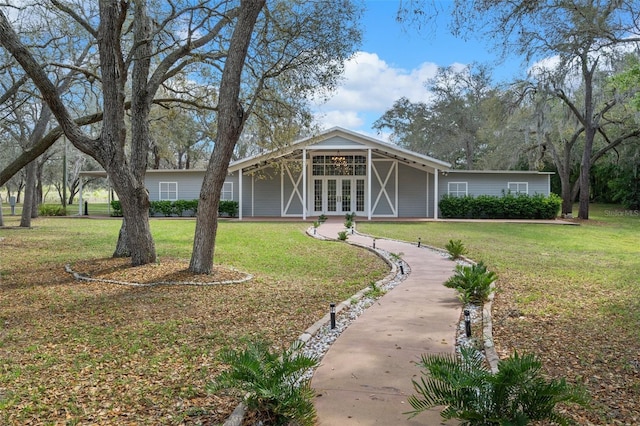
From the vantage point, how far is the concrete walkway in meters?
3.21

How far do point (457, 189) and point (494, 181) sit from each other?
6.76 feet

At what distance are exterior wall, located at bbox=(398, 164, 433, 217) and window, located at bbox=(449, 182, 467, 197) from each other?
1.29 metres

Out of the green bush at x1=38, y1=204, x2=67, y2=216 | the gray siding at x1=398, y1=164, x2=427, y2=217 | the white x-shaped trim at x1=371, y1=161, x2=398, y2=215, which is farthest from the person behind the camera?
the green bush at x1=38, y1=204, x2=67, y2=216

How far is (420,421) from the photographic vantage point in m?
3.09

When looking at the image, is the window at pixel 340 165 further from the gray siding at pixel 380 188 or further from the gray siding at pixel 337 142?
the gray siding at pixel 337 142

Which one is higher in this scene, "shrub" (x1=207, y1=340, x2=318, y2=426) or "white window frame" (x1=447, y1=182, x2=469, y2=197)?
"white window frame" (x1=447, y1=182, x2=469, y2=197)

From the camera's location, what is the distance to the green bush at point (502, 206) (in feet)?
78.1

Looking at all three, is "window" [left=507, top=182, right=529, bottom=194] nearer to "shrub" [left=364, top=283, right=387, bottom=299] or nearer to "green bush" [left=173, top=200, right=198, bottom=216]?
"green bush" [left=173, top=200, right=198, bottom=216]

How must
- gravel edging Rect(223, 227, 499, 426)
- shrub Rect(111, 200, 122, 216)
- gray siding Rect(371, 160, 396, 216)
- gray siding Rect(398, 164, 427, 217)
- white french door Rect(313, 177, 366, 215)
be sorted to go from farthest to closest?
1. shrub Rect(111, 200, 122, 216)
2. white french door Rect(313, 177, 366, 215)
3. gray siding Rect(398, 164, 427, 217)
4. gray siding Rect(371, 160, 396, 216)
5. gravel edging Rect(223, 227, 499, 426)

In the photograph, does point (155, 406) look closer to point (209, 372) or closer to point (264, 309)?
point (209, 372)

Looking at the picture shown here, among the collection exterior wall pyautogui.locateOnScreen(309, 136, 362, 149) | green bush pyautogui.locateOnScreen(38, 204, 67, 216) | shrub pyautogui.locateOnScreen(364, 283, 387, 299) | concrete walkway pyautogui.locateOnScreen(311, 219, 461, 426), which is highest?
exterior wall pyautogui.locateOnScreen(309, 136, 362, 149)

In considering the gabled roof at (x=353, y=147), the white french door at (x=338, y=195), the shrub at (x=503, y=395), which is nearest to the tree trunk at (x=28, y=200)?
the gabled roof at (x=353, y=147)

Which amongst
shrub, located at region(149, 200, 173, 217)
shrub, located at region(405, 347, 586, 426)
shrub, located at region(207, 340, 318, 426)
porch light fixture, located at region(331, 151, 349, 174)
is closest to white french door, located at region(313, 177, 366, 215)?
porch light fixture, located at region(331, 151, 349, 174)

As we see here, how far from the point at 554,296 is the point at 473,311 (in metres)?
1.66
